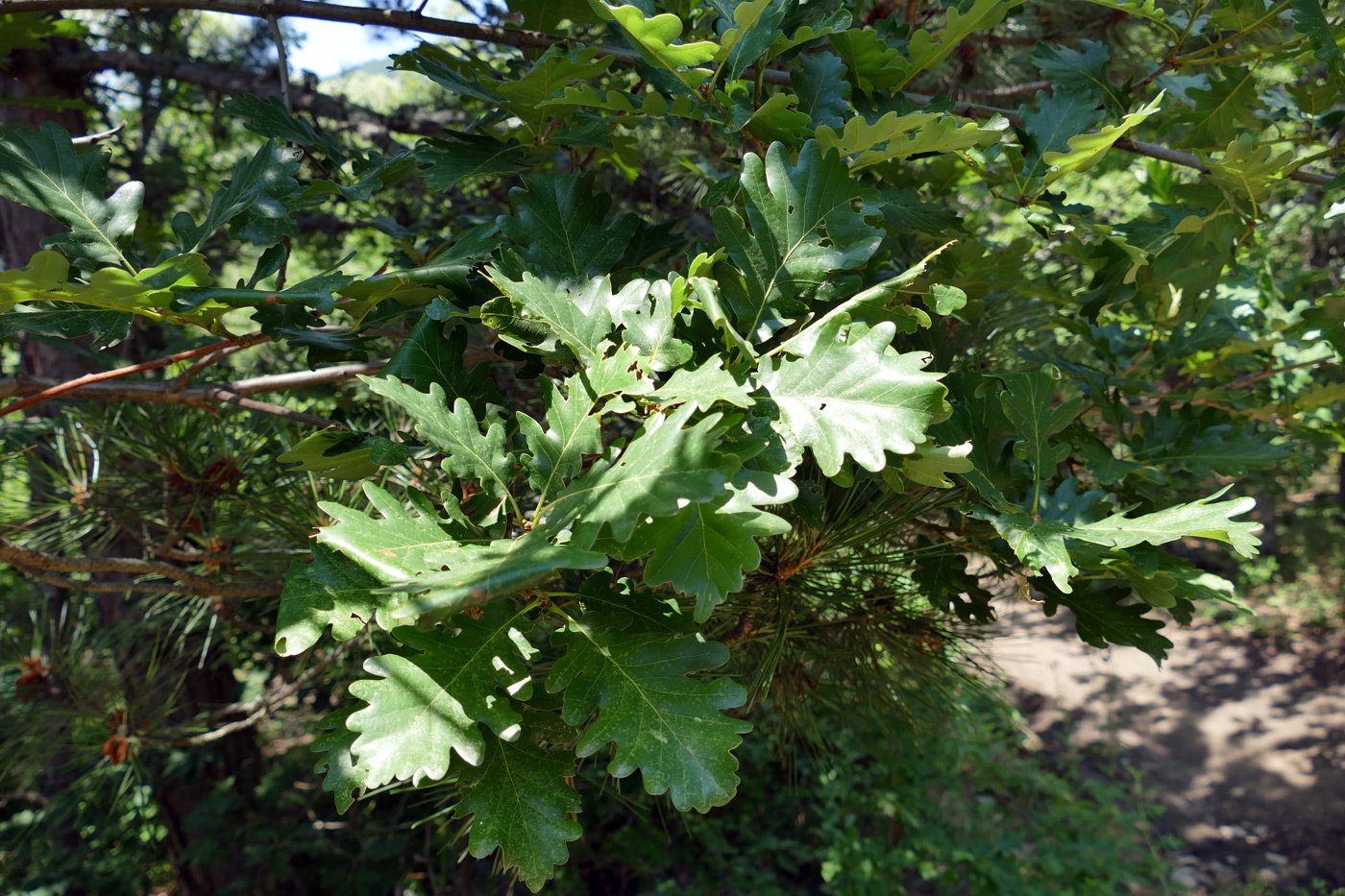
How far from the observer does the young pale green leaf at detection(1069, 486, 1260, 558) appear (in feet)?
2.23

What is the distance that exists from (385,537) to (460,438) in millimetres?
123

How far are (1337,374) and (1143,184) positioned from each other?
4.70 ft

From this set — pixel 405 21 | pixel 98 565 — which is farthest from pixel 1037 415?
pixel 98 565

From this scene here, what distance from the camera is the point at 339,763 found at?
589 mm

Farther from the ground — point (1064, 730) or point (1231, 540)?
point (1231, 540)

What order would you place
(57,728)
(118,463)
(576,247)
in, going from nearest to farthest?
(576,247), (118,463), (57,728)

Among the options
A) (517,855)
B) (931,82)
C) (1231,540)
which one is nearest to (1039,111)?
(1231,540)

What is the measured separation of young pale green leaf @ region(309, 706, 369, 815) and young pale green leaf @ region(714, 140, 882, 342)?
53 cm

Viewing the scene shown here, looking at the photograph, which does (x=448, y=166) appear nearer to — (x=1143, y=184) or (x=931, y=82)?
(x=1143, y=184)

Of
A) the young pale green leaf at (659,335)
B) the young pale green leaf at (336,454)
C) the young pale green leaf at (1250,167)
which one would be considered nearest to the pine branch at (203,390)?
the young pale green leaf at (336,454)

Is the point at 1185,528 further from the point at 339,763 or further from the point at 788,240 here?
the point at 339,763

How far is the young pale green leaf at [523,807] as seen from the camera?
59 cm

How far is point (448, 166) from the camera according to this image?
95 centimetres

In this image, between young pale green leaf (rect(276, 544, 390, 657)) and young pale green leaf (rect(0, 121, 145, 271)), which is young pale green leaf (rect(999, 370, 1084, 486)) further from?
young pale green leaf (rect(0, 121, 145, 271))
